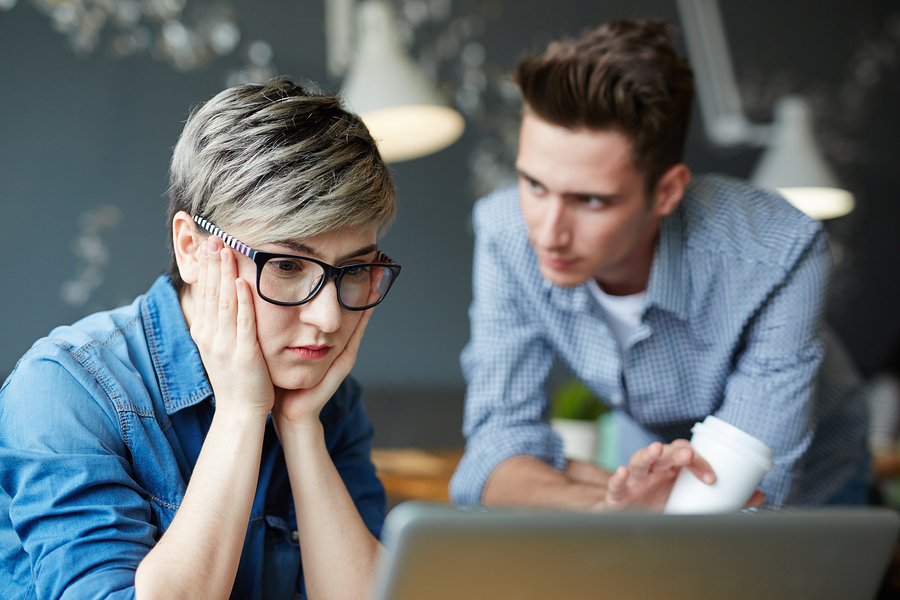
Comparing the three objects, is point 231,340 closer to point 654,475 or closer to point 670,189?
point 654,475

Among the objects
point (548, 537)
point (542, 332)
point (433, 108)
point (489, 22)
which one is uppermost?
point (489, 22)

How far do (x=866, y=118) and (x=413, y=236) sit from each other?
8.94 feet

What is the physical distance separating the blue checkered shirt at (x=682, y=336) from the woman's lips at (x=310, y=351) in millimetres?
619

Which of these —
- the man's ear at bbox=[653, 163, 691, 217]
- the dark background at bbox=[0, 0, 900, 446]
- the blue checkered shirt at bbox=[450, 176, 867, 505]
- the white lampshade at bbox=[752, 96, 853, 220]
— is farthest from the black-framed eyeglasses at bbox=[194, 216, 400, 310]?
the white lampshade at bbox=[752, 96, 853, 220]

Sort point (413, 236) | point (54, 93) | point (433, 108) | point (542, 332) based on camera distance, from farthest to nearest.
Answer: point (413, 236) → point (54, 93) → point (433, 108) → point (542, 332)

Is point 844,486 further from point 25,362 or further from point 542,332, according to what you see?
point 25,362

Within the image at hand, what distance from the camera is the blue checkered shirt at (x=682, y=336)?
1390 millimetres

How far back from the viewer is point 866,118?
4102 mm

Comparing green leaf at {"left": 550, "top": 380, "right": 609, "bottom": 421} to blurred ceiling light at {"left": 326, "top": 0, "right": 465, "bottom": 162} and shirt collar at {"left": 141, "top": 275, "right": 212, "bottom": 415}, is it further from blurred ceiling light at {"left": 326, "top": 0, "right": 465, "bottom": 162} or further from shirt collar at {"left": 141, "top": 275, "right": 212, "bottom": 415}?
shirt collar at {"left": 141, "top": 275, "right": 212, "bottom": 415}

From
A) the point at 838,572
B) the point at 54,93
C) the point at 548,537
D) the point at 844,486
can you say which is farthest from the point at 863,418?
the point at 54,93

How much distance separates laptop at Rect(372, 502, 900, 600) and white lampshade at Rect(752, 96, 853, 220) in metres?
2.49

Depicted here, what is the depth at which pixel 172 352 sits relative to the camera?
3.07 ft

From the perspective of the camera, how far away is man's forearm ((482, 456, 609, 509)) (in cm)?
125

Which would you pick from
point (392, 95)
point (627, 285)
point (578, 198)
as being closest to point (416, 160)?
point (392, 95)
